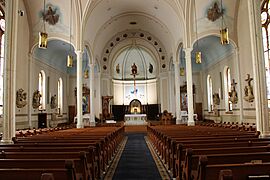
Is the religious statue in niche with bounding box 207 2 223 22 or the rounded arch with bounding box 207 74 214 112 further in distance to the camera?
the rounded arch with bounding box 207 74 214 112

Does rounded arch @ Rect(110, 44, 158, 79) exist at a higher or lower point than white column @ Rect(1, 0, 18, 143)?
higher

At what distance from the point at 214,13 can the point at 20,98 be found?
13135mm

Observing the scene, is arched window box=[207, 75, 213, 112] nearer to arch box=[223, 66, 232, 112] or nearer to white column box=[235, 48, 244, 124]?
arch box=[223, 66, 232, 112]

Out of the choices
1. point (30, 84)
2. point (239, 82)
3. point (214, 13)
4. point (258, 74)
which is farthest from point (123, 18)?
point (258, 74)

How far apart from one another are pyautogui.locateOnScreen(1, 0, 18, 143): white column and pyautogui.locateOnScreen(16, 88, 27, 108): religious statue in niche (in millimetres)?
7773

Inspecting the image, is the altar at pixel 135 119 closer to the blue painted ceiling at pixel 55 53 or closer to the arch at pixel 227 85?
the blue painted ceiling at pixel 55 53

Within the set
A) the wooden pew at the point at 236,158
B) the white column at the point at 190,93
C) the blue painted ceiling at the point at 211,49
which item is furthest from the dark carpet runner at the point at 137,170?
the blue painted ceiling at the point at 211,49

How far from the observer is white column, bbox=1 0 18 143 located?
7.59 metres

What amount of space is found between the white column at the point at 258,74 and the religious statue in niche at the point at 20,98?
12697 mm

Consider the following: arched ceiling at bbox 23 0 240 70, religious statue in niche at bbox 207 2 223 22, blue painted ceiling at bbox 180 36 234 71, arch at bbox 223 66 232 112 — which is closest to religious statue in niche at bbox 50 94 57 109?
arched ceiling at bbox 23 0 240 70

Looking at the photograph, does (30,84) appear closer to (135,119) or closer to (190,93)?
(190,93)

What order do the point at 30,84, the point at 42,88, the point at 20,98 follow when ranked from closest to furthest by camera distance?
1. the point at 20,98
2. the point at 30,84
3. the point at 42,88

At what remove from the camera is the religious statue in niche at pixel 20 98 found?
49.2ft

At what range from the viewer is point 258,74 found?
773 centimetres
